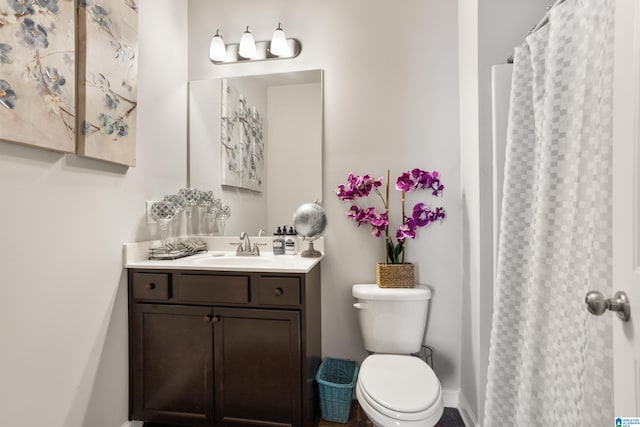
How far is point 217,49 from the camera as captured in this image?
83.0 inches

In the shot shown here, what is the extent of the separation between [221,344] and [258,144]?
1.23m

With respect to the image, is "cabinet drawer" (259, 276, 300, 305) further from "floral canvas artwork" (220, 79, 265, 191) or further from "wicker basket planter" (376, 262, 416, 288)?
"floral canvas artwork" (220, 79, 265, 191)

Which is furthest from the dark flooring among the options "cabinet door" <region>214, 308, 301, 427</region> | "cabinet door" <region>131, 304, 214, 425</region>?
"cabinet door" <region>131, 304, 214, 425</region>

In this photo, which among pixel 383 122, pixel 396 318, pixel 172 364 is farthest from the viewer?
pixel 383 122

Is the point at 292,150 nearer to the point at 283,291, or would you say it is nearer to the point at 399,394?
the point at 283,291

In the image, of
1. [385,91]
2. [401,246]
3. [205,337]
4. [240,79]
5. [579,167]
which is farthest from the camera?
[240,79]

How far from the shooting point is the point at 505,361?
113cm

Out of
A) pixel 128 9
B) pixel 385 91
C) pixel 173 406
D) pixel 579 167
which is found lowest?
pixel 173 406

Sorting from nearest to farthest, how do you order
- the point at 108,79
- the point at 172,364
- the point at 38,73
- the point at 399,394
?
the point at 38,73 < the point at 399,394 < the point at 108,79 < the point at 172,364

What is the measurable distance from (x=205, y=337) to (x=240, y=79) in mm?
1600

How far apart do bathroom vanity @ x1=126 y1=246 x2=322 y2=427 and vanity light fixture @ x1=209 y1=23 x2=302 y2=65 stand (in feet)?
4.51

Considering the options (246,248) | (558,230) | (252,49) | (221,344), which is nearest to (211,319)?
(221,344)

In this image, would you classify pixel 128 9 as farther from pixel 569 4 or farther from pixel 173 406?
pixel 173 406

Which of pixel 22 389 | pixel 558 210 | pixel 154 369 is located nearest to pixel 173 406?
pixel 154 369
